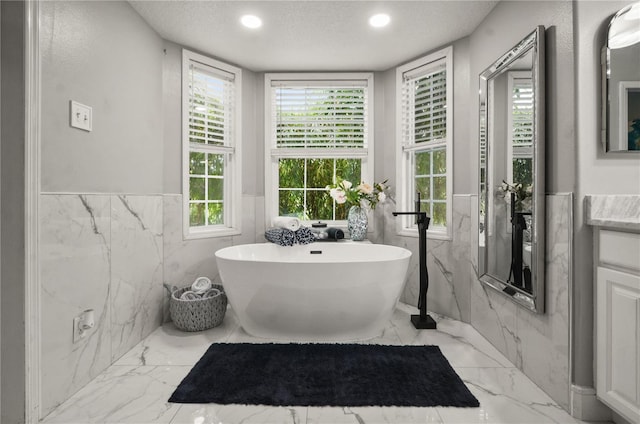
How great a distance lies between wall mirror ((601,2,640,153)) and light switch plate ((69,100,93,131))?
8.48 ft

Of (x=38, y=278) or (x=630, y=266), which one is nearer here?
(x=630, y=266)

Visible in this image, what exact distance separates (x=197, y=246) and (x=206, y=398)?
1497 millimetres

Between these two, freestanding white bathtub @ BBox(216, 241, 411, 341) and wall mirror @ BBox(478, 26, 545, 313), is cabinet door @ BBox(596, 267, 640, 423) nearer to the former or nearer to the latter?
wall mirror @ BBox(478, 26, 545, 313)

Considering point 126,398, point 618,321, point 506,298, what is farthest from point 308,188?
point 618,321

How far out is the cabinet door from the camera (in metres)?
1.28

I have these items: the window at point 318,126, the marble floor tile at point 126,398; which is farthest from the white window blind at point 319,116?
the marble floor tile at point 126,398

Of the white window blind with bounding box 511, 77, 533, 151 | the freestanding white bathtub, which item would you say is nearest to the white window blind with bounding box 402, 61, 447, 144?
the white window blind with bounding box 511, 77, 533, 151

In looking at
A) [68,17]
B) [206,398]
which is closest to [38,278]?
[206,398]

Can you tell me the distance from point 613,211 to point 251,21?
8.21 ft

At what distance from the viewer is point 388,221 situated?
3346 mm

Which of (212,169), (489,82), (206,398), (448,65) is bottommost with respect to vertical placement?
(206,398)

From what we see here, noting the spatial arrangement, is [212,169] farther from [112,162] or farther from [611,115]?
[611,115]

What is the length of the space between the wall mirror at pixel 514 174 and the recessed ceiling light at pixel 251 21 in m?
1.69

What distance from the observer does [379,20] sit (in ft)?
8.07
